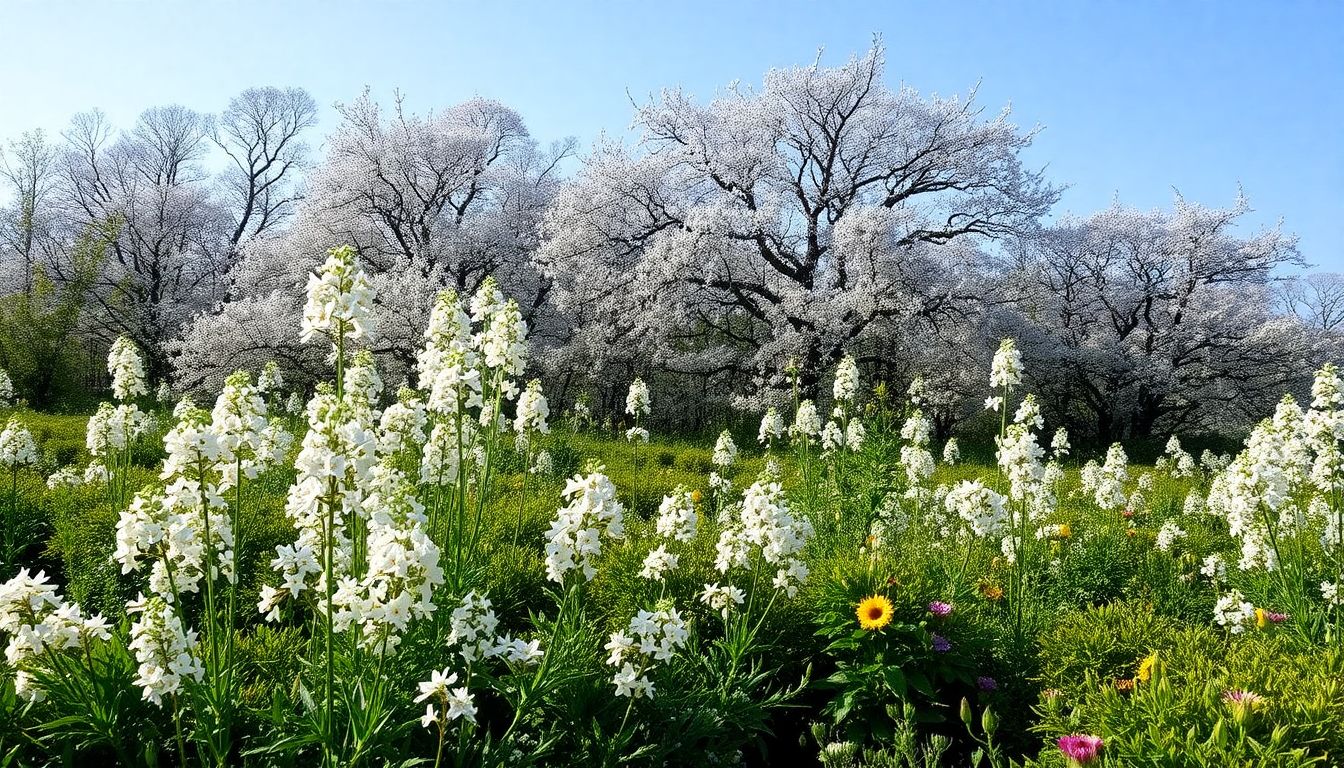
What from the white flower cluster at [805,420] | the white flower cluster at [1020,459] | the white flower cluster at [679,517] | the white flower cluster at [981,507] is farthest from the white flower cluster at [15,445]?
the white flower cluster at [1020,459]

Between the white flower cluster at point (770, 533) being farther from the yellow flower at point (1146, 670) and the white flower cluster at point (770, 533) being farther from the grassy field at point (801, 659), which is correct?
the yellow flower at point (1146, 670)

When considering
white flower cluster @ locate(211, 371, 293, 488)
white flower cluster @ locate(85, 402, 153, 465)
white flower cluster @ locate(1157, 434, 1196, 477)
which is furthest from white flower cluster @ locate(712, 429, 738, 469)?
white flower cluster @ locate(1157, 434, 1196, 477)

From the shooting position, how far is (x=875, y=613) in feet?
11.6

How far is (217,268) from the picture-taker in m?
26.7

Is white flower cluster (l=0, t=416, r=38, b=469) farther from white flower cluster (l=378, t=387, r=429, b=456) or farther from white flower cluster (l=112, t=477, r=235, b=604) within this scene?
white flower cluster (l=112, t=477, r=235, b=604)

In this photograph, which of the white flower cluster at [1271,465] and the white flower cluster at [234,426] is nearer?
the white flower cluster at [234,426]

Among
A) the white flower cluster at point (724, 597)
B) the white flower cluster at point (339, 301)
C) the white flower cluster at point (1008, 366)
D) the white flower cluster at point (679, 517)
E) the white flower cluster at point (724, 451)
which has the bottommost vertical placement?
the white flower cluster at point (724, 597)

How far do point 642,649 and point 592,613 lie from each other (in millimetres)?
1531

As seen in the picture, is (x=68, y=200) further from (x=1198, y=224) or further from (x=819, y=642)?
(x=1198, y=224)

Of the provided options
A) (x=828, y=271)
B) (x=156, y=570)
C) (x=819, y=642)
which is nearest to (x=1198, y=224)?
(x=828, y=271)

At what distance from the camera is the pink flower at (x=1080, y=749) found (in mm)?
1952

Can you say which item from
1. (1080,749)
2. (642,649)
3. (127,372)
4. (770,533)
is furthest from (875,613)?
(127,372)

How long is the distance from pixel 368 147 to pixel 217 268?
1040 cm

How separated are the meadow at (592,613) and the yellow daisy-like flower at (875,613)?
13 millimetres
